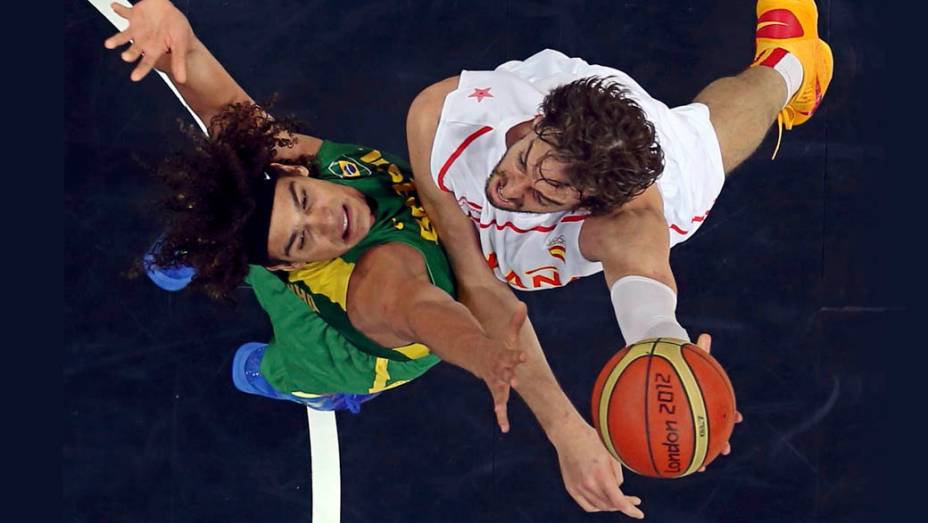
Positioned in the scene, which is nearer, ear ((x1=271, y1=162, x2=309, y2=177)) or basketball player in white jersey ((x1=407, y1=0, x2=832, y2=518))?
basketball player in white jersey ((x1=407, y1=0, x2=832, y2=518))

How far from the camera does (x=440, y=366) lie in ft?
11.5

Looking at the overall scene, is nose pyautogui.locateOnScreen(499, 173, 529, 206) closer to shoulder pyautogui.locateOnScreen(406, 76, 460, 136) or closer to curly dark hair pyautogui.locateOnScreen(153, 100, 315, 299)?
shoulder pyautogui.locateOnScreen(406, 76, 460, 136)

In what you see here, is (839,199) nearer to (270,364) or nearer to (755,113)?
(755,113)

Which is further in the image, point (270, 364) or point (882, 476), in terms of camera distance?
point (882, 476)

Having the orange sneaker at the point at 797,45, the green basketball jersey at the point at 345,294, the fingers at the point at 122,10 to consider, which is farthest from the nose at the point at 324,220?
the orange sneaker at the point at 797,45

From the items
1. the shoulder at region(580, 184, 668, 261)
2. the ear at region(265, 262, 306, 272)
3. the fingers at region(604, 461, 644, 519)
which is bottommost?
the fingers at region(604, 461, 644, 519)

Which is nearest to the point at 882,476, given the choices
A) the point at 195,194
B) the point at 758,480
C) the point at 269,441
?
the point at 758,480

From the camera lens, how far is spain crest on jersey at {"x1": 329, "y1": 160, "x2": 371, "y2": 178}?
2623 mm

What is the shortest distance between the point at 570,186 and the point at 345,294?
0.69 meters

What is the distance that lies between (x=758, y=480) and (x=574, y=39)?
184 cm

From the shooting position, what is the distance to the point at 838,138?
3.72 m

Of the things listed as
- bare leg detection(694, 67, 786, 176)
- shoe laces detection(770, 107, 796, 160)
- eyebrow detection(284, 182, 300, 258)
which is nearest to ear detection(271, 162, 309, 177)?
eyebrow detection(284, 182, 300, 258)

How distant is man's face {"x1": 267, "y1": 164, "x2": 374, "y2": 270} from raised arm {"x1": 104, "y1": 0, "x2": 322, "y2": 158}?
0.37 meters

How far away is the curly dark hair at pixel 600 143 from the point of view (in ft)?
7.11
